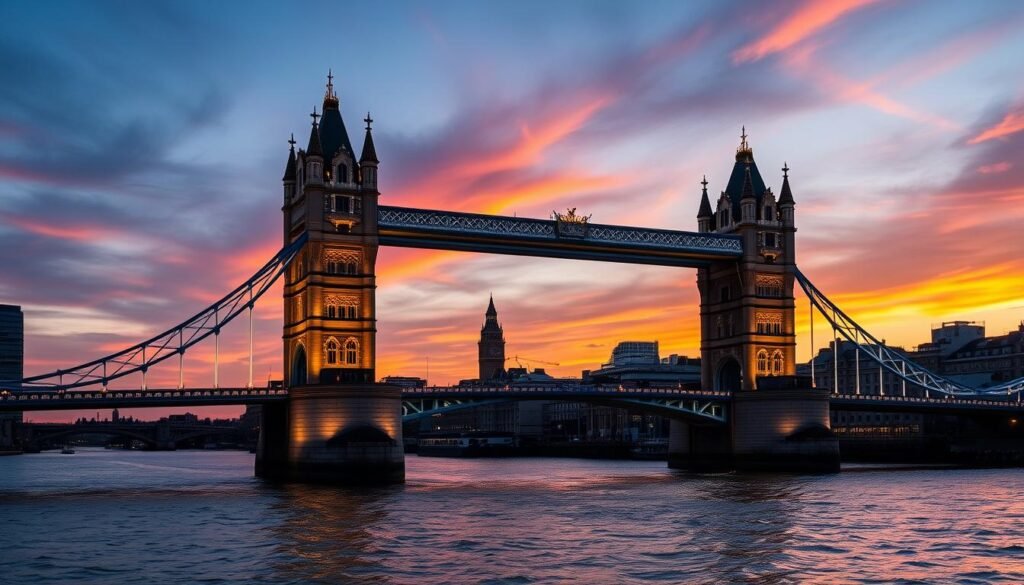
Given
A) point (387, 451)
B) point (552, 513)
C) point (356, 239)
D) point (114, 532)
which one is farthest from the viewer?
point (356, 239)

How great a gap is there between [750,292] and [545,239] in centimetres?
2100

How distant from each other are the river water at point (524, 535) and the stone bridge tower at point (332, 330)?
354 centimetres

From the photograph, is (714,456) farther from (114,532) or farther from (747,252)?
(114,532)

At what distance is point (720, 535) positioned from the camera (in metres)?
47.4

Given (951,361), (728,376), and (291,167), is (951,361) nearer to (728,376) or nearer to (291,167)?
(728,376)

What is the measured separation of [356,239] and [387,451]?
16517 millimetres

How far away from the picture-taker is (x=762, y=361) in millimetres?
101750

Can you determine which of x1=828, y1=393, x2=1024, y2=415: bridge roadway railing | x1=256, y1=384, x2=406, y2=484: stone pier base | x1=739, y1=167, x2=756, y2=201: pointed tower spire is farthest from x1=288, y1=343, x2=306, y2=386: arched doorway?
x1=828, y1=393, x2=1024, y2=415: bridge roadway railing

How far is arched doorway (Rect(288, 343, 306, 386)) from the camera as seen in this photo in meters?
86.7

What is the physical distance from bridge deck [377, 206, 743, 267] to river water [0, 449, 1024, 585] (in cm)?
2093

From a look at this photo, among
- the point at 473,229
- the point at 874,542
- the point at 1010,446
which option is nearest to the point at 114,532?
the point at 874,542

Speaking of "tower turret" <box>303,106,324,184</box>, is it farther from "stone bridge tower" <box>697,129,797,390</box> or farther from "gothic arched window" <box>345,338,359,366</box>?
"stone bridge tower" <box>697,129,797,390</box>

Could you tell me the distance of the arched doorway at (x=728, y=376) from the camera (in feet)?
347

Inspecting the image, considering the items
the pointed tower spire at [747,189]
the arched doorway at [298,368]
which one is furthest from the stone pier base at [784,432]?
the arched doorway at [298,368]
